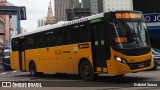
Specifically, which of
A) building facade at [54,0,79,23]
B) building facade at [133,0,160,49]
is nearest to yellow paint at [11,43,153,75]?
building facade at [133,0,160,49]

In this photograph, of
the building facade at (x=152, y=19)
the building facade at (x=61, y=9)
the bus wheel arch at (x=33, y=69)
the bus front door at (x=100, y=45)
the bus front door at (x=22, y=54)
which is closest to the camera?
the bus front door at (x=100, y=45)

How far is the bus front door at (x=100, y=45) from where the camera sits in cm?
1585

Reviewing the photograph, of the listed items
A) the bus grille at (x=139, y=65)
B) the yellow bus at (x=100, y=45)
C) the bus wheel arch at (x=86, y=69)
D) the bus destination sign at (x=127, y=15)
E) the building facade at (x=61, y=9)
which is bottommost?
the bus wheel arch at (x=86, y=69)

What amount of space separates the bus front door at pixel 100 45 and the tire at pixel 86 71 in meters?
0.41

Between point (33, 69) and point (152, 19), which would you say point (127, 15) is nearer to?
point (33, 69)

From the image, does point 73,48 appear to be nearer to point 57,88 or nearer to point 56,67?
point 56,67

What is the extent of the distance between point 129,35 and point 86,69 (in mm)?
2836

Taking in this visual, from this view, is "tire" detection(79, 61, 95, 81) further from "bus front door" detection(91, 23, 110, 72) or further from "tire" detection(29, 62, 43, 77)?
"tire" detection(29, 62, 43, 77)

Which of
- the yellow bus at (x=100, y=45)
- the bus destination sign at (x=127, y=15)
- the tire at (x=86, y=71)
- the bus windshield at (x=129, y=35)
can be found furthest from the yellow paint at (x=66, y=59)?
the bus destination sign at (x=127, y=15)

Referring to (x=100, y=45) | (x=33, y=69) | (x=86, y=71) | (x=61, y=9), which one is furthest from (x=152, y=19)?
(x=61, y=9)

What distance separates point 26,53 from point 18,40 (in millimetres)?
1838

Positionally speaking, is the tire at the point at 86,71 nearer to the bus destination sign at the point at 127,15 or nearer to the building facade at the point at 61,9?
the bus destination sign at the point at 127,15

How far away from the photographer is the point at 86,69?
683 inches

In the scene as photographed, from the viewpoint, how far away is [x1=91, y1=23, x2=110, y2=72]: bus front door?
15.9 m
